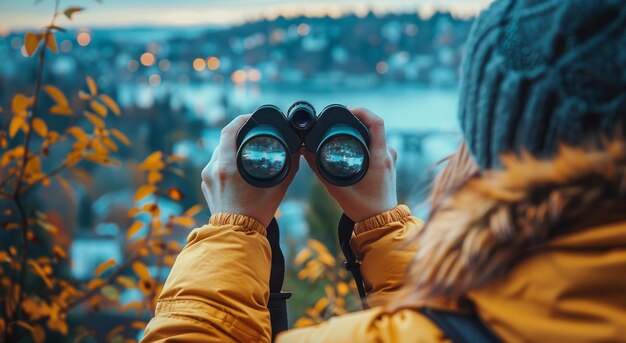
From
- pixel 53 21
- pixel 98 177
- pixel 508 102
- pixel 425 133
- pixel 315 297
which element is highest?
pixel 53 21

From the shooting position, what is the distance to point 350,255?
858 millimetres

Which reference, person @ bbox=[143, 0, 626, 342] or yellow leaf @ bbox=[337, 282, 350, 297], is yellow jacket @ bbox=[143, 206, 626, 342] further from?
yellow leaf @ bbox=[337, 282, 350, 297]

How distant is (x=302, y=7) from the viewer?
205 centimetres

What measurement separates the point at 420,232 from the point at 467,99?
11 cm

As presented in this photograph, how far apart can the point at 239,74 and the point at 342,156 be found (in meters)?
1.47

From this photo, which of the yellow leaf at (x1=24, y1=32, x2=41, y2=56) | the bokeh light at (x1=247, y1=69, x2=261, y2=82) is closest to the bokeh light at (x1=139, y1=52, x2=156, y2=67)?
the bokeh light at (x1=247, y1=69, x2=261, y2=82)

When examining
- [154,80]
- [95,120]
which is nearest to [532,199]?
[95,120]

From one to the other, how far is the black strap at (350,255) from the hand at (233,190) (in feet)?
0.29

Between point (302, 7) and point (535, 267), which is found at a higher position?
point (302, 7)

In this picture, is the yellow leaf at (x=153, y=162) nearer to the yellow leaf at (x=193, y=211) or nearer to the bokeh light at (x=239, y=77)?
the yellow leaf at (x=193, y=211)

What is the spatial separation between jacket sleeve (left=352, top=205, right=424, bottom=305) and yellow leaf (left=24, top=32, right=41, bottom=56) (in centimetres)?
71

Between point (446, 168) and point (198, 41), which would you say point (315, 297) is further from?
point (446, 168)

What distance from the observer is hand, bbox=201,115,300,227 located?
0.80 m

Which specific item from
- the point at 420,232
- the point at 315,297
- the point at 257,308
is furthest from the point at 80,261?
the point at 420,232
